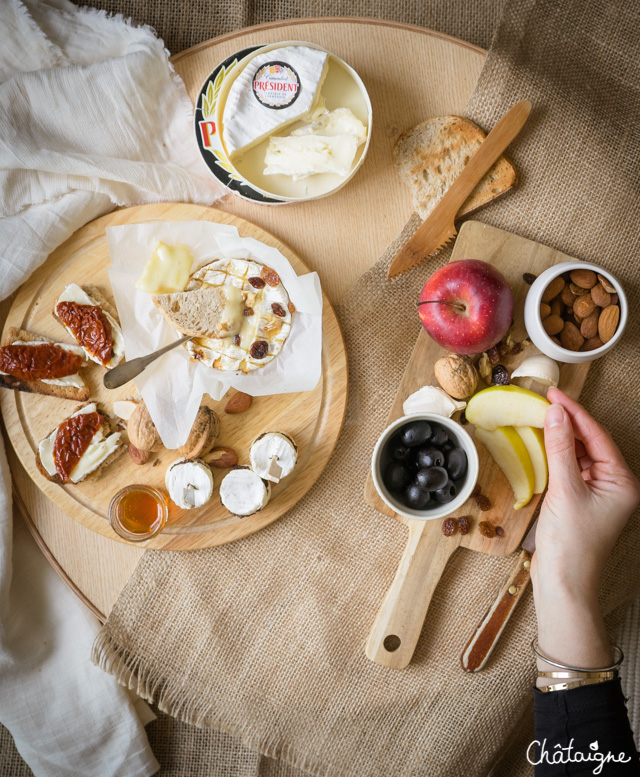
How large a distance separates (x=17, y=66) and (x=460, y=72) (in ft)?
4.10

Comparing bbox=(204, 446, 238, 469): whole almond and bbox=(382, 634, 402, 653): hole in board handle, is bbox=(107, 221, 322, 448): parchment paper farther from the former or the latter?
bbox=(382, 634, 402, 653): hole in board handle

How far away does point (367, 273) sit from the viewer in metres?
1.63

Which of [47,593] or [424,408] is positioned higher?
[424,408]

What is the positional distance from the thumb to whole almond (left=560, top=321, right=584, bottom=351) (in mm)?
178

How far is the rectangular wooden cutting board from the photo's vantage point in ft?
5.15

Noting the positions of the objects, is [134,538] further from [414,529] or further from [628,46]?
[628,46]

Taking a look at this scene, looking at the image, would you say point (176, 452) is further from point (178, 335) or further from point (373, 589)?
point (373, 589)

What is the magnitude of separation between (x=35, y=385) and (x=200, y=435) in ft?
1.59

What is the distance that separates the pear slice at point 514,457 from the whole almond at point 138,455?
91cm

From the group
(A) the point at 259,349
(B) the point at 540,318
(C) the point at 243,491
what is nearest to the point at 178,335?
(A) the point at 259,349

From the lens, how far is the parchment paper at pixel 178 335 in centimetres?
158

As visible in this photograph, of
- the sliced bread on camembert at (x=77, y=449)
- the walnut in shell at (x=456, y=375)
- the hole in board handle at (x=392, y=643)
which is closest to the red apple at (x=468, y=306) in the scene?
the walnut in shell at (x=456, y=375)

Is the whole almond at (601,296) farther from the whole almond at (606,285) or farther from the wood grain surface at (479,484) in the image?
the wood grain surface at (479,484)

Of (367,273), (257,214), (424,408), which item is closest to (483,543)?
(424,408)
